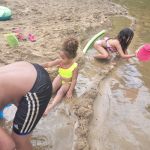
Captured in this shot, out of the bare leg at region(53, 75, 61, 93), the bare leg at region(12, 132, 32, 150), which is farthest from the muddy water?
the bare leg at region(12, 132, 32, 150)

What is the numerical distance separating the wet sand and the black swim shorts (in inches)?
29.4

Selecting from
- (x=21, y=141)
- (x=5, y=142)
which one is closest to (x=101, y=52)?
(x=21, y=141)

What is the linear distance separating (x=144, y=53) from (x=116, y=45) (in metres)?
0.63

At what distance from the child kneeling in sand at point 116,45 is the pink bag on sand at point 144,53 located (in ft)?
0.91

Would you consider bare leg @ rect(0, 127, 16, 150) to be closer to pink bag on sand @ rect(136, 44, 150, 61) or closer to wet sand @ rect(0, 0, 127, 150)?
wet sand @ rect(0, 0, 127, 150)

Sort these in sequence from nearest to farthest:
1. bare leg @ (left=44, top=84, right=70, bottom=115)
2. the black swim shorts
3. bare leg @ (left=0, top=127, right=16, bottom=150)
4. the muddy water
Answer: bare leg @ (left=0, top=127, right=16, bottom=150) → the black swim shorts → the muddy water → bare leg @ (left=44, top=84, right=70, bottom=115)

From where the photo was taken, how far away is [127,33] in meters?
6.67

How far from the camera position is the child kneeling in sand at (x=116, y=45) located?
6.66 meters

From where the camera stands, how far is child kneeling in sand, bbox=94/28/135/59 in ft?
21.9

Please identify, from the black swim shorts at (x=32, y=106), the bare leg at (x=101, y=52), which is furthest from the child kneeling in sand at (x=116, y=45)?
the black swim shorts at (x=32, y=106)

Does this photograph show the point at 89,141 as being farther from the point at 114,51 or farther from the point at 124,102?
the point at 114,51

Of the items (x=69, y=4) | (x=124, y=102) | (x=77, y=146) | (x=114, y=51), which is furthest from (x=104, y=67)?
(x=69, y=4)

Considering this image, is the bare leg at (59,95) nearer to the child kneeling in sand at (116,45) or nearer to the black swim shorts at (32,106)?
the black swim shorts at (32,106)

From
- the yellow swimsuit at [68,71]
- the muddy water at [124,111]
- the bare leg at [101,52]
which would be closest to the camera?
the muddy water at [124,111]
